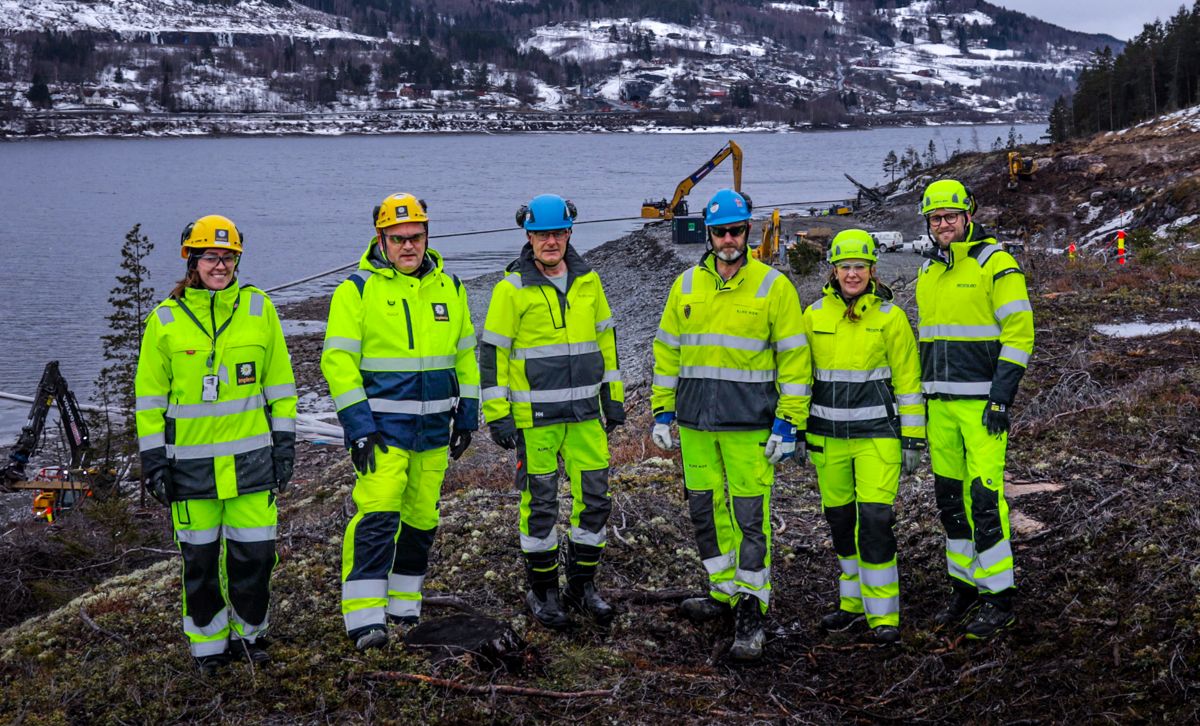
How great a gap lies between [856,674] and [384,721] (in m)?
2.57

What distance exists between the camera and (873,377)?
565 cm

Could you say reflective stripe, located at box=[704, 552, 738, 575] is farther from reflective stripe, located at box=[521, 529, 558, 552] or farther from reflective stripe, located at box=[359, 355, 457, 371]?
reflective stripe, located at box=[359, 355, 457, 371]

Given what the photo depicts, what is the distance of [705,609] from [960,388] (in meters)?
2.00

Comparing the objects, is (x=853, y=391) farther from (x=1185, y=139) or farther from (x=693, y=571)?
(x=1185, y=139)

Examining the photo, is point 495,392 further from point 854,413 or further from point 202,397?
point 854,413

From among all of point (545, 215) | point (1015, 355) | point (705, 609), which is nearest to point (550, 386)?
point (545, 215)

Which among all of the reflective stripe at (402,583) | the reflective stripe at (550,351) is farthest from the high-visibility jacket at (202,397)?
the reflective stripe at (550,351)

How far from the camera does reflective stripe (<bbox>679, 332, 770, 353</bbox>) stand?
568 cm

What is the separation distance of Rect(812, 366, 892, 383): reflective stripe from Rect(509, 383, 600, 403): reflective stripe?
1406mm

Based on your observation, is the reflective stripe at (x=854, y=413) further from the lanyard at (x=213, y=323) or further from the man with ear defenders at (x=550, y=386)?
the lanyard at (x=213, y=323)

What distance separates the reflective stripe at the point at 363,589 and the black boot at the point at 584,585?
3.86ft

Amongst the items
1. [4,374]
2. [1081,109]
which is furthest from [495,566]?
[1081,109]

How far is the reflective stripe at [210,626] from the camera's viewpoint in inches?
212

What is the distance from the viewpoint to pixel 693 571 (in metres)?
6.89
